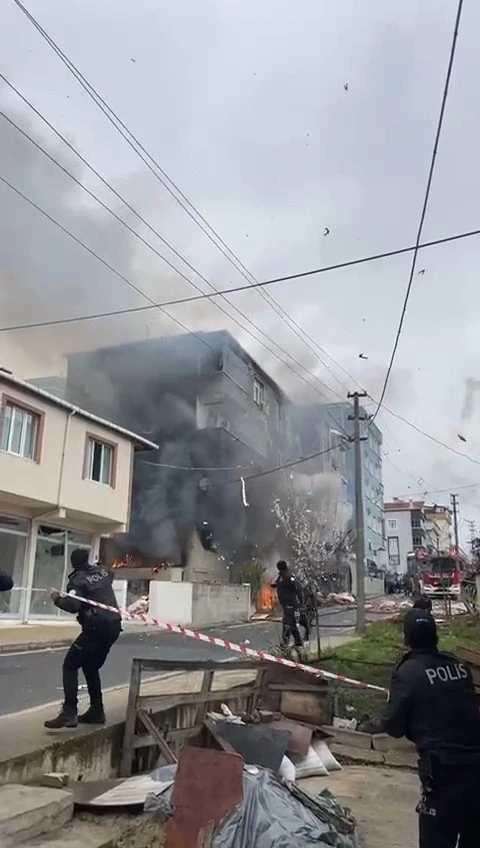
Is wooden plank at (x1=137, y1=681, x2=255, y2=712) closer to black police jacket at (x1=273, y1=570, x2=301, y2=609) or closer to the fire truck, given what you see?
black police jacket at (x1=273, y1=570, x2=301, y2=609)

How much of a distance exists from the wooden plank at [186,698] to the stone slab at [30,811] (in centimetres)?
144

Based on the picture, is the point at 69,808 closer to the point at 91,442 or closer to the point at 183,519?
the point at 91,442

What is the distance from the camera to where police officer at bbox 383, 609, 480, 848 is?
271 centimetres

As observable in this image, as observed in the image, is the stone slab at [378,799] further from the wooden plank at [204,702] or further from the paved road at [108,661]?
the paved road at [108,661]

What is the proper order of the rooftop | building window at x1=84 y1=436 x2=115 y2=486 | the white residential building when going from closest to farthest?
the rooftop < the white residential building < building window at x1=84 y1=436 x2=115 y2=486

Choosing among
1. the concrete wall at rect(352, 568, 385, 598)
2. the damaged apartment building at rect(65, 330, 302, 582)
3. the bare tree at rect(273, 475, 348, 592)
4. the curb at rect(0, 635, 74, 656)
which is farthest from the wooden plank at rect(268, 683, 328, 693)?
the concrete wall at rect(352, 568, 385, 598)

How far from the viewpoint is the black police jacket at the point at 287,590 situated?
1121 centimetres

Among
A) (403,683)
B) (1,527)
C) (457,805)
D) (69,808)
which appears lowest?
(69,808)

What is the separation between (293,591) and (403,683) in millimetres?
8642

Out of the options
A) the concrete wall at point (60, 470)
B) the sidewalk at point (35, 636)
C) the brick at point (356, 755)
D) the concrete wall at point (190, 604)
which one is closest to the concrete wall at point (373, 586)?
the concrete wall at point (190, 604)

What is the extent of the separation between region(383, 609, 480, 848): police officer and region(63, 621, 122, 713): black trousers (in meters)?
2.91

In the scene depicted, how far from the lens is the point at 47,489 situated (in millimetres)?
15523

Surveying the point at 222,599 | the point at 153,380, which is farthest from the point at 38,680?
the point at 153,380

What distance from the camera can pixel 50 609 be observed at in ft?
53.4
